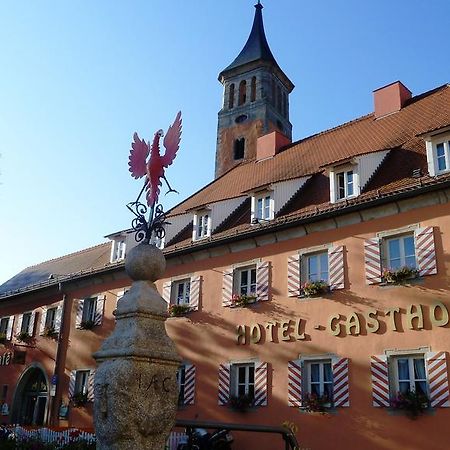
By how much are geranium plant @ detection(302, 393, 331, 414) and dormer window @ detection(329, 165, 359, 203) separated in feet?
17.2

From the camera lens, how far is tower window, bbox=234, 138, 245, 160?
33.1 meters

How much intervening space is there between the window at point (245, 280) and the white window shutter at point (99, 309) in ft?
21.7

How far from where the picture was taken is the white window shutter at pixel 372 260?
558 inches

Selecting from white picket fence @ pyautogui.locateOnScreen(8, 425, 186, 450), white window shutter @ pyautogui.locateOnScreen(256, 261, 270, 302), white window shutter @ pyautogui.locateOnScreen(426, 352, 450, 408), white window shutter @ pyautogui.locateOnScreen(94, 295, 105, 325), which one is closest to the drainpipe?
white window shutter @ pyautogui.locateOnScreen(94, 295, 105, 325)

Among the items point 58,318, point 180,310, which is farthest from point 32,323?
point 180,310

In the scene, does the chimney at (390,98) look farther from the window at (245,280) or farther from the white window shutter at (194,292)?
the white window shutter at (194,292)

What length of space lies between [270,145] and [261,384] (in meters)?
11.0

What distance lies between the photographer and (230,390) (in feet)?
53.6

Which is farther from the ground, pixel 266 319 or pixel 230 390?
pixel 266 319

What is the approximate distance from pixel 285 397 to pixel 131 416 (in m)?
10.8

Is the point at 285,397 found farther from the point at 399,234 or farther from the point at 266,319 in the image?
the point at 399,234

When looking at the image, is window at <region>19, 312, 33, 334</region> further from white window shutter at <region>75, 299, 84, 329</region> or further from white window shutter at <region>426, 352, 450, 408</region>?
white window shutter at <region>426, 352, 450, 408</region>

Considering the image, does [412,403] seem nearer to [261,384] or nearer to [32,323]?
[261,384]

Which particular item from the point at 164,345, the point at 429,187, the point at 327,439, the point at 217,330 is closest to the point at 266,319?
the point at 217,330
